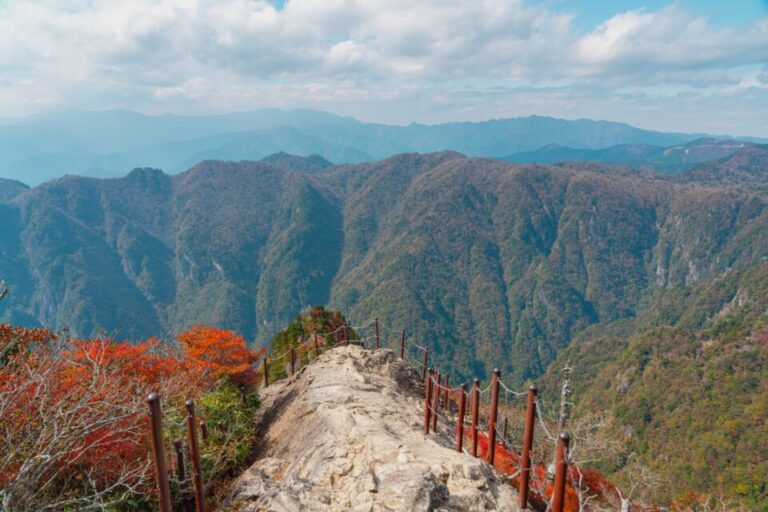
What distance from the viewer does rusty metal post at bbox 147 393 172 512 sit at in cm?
577

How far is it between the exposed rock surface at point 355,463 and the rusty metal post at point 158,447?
104 inches

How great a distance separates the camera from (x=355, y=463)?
9.73m

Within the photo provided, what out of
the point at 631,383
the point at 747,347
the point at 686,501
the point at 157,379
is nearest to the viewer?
the point at 157,379

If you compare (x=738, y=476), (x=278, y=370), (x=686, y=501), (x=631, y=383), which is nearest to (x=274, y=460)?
(x=278, y=370)

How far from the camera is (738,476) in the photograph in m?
60.0

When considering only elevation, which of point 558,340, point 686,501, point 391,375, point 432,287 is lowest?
point 558,340

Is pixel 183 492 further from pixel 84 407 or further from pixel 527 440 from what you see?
pixel 527 440

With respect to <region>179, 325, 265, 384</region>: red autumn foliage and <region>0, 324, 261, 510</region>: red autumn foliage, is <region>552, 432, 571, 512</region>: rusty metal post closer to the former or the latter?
<region>0, 324, 261, 510</region>: red autumn foliage

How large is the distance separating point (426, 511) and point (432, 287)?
191845 millimetres

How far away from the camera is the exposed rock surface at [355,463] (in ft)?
27.8

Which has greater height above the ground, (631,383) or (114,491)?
(114,491)

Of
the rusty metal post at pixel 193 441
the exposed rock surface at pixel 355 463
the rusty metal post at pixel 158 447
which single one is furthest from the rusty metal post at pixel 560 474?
the rusty metal post at pixel 193 441

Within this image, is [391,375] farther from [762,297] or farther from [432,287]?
[432,287]

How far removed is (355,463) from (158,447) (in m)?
4.93
